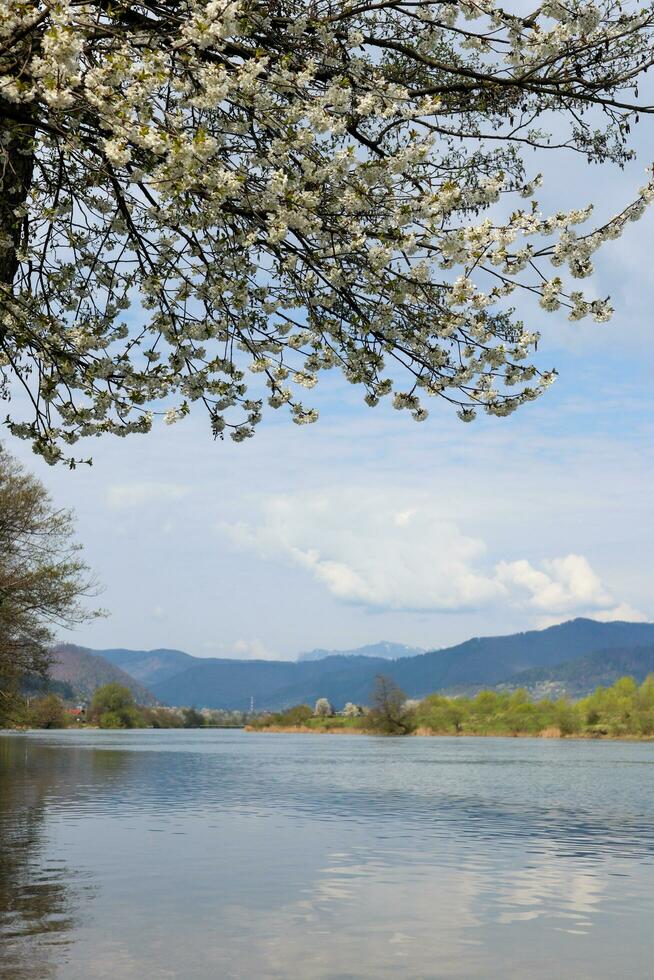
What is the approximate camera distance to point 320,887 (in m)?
15.3

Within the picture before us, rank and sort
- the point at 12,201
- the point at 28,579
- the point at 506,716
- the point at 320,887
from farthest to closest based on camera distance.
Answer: the point at 506,716 < the point at 28,579 < the point at 320,887 < the point at 12,201

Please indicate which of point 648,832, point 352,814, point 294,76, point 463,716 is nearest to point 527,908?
point 294,76

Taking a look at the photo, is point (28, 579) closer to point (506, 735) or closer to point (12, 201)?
point (12, 201)

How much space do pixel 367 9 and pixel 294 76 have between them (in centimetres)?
94

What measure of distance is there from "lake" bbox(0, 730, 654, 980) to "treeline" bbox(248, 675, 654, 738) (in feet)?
362

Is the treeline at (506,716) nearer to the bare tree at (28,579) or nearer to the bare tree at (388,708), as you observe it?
the bare tree at (388,708)

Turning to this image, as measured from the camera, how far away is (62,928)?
11812mm

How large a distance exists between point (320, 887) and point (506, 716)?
153642mm

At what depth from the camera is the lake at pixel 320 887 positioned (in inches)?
421

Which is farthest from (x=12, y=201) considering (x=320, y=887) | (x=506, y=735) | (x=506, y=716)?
(x=506, y=716)

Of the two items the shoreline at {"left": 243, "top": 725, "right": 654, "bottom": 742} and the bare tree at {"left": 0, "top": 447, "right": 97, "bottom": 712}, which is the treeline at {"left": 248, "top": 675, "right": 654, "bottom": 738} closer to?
the shoreline at {"left": 243, "top": 725, "right": 654, "bottom": 742}

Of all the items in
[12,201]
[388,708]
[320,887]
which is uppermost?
[12,201]

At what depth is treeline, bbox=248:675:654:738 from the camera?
14150 cm

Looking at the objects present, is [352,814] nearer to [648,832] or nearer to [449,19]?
[648,832]
